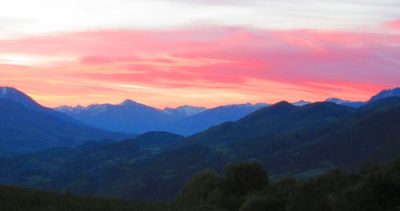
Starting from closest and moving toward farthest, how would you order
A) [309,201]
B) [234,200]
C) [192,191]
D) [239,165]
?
[309,201] < [234,200] < [239,165] < [192,191]

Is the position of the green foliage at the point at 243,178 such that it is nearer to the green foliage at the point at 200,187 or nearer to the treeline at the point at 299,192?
the treeline at the point at 299,192

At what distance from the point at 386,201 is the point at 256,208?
58.3 ft

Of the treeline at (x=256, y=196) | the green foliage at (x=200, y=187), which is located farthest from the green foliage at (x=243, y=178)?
the green foliage at (x=200, y=187)

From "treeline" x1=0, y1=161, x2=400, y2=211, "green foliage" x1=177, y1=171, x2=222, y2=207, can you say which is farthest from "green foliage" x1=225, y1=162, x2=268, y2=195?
"green foliage" x1=177, y1=171, x2=222, y2=207

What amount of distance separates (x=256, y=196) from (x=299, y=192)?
6.71 m

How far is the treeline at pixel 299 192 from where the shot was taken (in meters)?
47.3

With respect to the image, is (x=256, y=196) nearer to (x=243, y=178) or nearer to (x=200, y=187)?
(x=243, y=178)

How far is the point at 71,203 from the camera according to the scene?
36344 millimetres

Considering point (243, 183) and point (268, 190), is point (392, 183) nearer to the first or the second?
point (268, 190)

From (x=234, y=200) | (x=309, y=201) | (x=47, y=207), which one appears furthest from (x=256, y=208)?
(x=47, y=207)

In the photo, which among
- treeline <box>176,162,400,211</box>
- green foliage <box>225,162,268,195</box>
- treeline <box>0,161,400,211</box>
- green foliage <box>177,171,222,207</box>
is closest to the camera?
treeline <box>0,161,400,211</box>

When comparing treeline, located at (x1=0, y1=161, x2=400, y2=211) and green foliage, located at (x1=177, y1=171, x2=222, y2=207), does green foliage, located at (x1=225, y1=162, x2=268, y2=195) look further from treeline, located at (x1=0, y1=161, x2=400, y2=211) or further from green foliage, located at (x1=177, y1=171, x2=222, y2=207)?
green foliage, located at (x1=177, y1=171, x2=222, y2=207)

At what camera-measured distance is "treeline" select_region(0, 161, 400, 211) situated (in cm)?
3622

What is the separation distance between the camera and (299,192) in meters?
61.5
